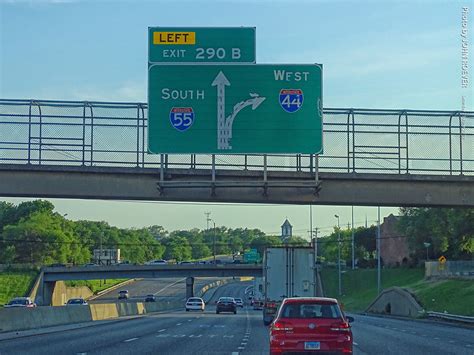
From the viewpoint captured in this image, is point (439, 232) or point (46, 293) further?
point (46, 293)

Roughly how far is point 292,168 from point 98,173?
617 cm

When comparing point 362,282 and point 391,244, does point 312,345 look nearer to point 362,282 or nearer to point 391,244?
point 362,282

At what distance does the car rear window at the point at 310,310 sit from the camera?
20.0 m

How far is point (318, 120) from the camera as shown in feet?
89.4

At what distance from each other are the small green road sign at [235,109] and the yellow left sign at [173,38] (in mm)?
745

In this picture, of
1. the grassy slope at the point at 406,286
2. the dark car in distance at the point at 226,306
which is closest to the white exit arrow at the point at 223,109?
the grassy slope at the point at 406,286

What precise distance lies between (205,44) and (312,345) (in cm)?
1073

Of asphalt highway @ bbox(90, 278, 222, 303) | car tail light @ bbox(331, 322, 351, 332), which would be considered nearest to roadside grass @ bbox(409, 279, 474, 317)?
car tail light @ bbox(331, 322, 351, 332)

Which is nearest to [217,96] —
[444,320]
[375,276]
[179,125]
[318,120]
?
[179,125]

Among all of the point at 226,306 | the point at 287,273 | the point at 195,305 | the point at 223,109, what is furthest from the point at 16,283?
the point at 223,109

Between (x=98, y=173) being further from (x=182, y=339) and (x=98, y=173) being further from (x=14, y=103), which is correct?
(x=182, y=339)

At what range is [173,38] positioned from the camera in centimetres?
2677

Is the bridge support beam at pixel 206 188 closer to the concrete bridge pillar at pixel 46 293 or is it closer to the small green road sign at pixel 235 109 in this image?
the small green road sign at pixel 235 109

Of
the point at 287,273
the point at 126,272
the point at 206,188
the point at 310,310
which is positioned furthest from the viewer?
the point at 126,272
